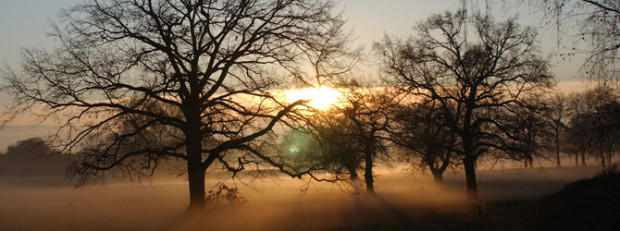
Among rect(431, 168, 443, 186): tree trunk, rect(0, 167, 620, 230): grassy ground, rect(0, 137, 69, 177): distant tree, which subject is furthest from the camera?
rect(0, 137, 69, 177): distant tree

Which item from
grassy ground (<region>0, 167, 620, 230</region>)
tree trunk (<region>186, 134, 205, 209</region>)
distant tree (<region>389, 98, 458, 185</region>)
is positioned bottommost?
grassy ground (<region>0, 167, 620, 230</region>)

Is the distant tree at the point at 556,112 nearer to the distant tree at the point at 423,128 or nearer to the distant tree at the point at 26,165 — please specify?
the distant tree at the point at 423,128

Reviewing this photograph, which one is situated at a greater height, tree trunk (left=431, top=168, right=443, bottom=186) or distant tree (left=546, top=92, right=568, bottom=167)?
distant tree (left=546, top=92, right=568, bottom=167)

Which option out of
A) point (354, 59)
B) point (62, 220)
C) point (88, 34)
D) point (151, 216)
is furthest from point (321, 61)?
point (62, 220)

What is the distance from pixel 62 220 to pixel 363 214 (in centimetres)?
1184

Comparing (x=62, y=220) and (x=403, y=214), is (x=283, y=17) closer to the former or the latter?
(x=403, y=214)

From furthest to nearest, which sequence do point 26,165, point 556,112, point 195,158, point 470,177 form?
point 26,165
point 556,112
point 470,177
point 195,158

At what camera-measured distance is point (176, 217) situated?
19.5m

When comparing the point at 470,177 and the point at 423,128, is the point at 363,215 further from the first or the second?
the point at 470,177

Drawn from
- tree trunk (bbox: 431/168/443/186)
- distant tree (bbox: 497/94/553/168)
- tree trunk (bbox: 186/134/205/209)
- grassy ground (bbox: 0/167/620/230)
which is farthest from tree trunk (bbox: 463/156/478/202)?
tree trunk (bbox: 186/134/205/209)

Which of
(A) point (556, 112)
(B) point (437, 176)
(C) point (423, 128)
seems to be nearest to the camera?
(C) point (423, 128)

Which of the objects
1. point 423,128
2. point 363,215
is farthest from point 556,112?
point 363,215

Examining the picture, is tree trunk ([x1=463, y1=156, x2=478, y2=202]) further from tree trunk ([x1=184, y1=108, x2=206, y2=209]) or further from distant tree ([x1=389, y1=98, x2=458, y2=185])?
tree trunk ([x1=184, y1=108, x2=206, y2=209])

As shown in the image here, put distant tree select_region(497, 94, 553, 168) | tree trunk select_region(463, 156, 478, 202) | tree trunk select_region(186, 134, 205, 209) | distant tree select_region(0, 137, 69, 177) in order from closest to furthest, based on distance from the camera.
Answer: tree trunk select_region(186, 134, 205, 209)
distant tree select_region(497, 94, 553, 168)
tree trunk select_region(463, 156, 478, 202)
distant tree select_region(0, 137, 69, 177)
